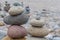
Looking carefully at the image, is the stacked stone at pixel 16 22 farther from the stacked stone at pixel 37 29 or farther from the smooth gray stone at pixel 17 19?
the stacked stone at pixel 37 29

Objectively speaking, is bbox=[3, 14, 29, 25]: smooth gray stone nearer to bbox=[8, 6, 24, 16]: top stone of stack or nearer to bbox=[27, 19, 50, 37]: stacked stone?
bbox=[8, 6, 24, 16]: top stone of stack

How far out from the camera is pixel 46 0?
26.1 ft

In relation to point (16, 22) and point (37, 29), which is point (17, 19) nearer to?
point (16, 22)

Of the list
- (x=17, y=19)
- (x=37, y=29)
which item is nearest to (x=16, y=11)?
(x=17, y=19)

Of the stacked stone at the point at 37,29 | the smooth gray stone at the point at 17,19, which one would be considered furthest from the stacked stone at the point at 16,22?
the stacked stone at the point at 37,29

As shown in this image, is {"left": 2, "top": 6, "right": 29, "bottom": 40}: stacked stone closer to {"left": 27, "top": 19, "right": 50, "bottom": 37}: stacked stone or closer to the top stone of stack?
the top stone of stack

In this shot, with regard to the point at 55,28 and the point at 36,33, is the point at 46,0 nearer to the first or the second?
the point at 55,28

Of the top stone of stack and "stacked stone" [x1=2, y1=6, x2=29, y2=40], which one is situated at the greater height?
the top stone of stack

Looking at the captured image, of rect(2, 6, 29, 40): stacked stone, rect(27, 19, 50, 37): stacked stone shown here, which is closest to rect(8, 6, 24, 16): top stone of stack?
rect(2, 6, 29, 40): stacked stone

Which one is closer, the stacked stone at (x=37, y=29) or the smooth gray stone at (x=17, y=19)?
the smooth gray stone at (x=17, y=19)

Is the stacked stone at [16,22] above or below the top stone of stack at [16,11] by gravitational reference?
below

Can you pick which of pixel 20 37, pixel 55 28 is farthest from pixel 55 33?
pixel 20 37

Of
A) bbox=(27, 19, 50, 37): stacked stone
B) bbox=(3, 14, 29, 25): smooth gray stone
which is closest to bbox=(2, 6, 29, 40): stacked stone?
bbox=(3, 14, 29, 25): smooth gray stone

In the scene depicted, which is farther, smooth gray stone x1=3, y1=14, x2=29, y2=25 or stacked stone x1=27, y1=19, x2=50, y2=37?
stacked stone x1=27, y1=19, x2=50, y2=37
